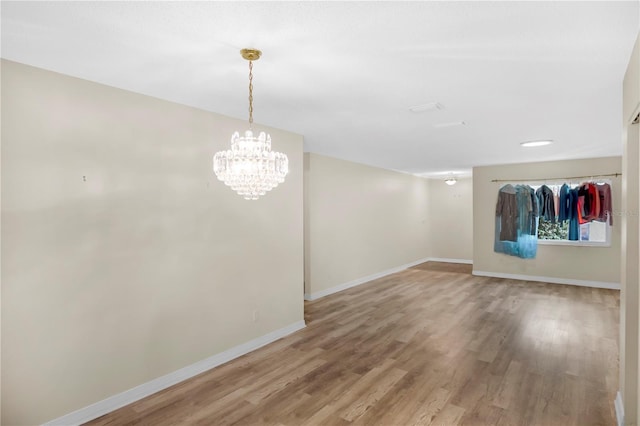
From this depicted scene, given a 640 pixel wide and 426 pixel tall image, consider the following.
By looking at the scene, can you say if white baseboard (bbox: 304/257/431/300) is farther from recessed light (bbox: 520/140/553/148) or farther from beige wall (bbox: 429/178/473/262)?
recessed light (bbox: 520/140/553/148)

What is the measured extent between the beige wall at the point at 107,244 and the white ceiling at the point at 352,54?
279 millimetres

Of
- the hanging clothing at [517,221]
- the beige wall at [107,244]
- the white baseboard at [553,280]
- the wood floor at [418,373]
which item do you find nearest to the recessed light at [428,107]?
the beige wall at [107,244]

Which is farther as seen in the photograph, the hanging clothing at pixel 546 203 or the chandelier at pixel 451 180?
the chandelier at pixel 451 180

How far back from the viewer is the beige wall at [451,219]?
9.41 m

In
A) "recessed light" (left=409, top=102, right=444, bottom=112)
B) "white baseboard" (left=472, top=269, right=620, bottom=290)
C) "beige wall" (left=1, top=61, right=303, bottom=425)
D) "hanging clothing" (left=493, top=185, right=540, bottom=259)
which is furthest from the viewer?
"hanging clothing" (left=493, top=185, right=540, bottom=259)

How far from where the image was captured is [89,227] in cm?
245

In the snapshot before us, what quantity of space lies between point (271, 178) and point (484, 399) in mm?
2449

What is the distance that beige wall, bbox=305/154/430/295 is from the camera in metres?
5.71

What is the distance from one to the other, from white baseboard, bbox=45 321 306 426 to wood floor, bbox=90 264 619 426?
2.4 inches

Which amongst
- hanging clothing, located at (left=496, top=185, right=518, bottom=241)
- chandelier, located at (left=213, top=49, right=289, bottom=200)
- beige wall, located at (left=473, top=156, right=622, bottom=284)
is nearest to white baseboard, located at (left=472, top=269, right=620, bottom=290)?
beige wall, located at (left=473, top=156, right=622, bottom=284)

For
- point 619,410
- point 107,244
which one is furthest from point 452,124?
point 107,244

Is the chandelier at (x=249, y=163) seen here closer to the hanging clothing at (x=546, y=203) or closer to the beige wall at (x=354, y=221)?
the beige wall at (x=354, y=221)

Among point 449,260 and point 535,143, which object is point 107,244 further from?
point 449,260

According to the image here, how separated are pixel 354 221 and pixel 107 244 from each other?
15.5 ft
